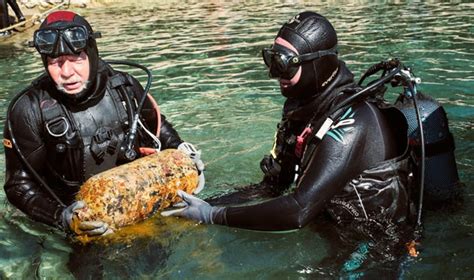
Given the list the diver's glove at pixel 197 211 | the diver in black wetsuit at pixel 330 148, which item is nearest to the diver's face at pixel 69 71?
the diver's glove at pixel 197 211

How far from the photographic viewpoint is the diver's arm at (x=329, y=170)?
3.03 m

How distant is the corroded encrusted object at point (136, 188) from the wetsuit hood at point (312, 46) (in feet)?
3.70

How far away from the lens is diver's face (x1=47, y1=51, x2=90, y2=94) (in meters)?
3.62

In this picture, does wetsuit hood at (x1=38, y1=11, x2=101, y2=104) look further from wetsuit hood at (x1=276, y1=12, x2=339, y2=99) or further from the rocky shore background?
the rocky shore background

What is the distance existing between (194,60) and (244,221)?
7949 mm

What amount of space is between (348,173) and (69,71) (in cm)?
207

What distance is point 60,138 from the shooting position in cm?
377

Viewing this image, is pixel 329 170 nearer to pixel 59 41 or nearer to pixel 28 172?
pixel 59 41

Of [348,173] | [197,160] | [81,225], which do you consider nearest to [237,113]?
[197,160]

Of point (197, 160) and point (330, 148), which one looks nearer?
point (330, 148)

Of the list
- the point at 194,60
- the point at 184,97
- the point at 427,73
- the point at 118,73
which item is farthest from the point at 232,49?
the point at 118,73

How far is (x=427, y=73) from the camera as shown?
329 inches

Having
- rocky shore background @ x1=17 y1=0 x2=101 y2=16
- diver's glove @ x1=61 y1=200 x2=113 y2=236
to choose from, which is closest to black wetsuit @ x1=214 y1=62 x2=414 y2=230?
diver's glove @ x1=61 y1=200 x2=113 y2=236

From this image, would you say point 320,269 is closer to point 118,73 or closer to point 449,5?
point 118,73
